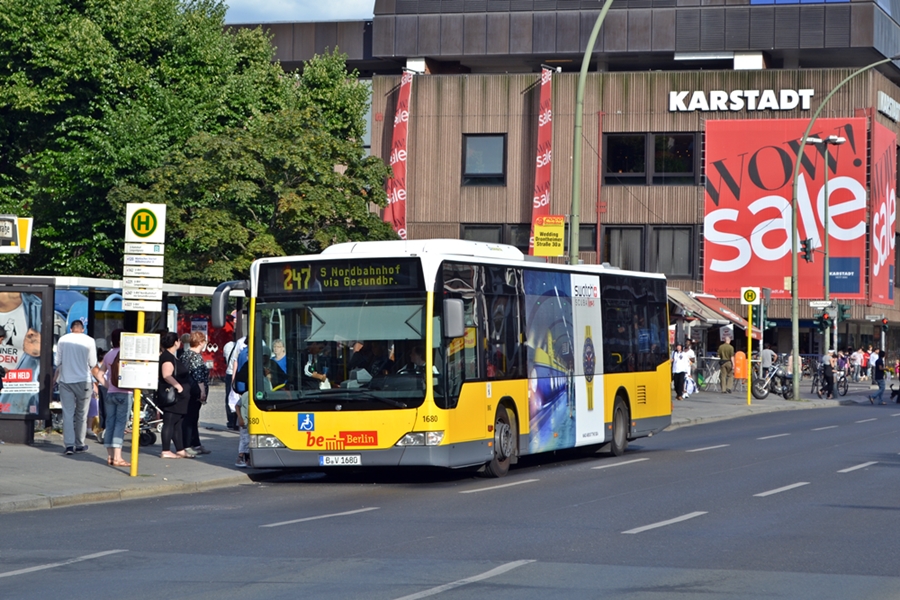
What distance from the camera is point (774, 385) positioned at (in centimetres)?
4453

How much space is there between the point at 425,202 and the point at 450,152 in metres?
2.42

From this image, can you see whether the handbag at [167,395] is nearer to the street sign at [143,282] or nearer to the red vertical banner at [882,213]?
the street sign at [143,282]

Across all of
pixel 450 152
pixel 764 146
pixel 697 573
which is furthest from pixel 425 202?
pixel 697 573

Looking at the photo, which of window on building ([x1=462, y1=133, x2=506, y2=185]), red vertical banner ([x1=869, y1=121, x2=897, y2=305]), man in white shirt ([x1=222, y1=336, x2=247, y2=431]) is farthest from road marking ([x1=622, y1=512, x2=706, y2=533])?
window on building ([x1=462, y1=133, x2=506, y2=185])

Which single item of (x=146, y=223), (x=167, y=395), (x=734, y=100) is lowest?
(x=167, y=395)

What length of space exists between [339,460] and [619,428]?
21.3 feet

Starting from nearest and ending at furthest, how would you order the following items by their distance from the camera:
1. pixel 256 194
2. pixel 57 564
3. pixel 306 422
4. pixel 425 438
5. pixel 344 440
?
pixel 57 564 < pixel 425 438 < pixel 344 440 < pixel 306 422 < pixel 256 194

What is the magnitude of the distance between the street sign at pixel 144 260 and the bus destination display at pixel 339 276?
4.13 feet

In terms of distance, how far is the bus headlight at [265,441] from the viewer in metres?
16.6

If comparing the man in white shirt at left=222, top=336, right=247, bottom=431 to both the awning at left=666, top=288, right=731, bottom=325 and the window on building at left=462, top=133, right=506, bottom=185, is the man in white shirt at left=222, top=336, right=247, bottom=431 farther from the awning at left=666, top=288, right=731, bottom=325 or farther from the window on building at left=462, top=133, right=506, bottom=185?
the window on building at left=462, top=133, right=506, bottom=185

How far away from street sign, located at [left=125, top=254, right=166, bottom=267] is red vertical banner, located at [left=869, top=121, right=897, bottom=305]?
46.2 m

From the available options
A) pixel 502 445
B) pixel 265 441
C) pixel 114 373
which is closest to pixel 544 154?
pixel 502 445

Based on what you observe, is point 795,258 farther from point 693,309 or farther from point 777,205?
point 777,205

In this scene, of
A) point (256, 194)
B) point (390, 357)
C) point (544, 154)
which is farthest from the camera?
point (544, 154)
